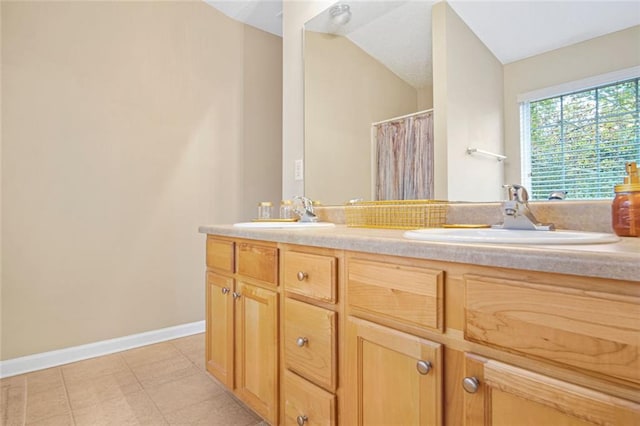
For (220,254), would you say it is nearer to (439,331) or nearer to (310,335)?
(310,335)

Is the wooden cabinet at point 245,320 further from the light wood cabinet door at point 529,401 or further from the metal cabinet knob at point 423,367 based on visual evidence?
the light wood cabinet door at point 529,401

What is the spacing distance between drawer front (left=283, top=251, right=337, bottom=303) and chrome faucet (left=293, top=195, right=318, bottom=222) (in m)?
0.64

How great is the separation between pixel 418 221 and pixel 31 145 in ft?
7.08

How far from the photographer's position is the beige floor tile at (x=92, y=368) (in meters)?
1.98

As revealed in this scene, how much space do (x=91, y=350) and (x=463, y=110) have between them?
8.20ft

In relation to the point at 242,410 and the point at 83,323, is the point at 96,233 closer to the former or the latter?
the point at 83,323

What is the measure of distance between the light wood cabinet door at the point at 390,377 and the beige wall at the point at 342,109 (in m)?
0.96

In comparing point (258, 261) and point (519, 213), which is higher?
point (519, 213)

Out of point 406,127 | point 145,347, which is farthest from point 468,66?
point 145,347

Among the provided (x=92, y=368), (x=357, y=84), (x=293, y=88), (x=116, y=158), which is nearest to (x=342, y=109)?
(x=357, y=84)

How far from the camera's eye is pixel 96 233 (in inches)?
89.0

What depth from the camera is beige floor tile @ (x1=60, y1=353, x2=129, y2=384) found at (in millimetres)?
1982

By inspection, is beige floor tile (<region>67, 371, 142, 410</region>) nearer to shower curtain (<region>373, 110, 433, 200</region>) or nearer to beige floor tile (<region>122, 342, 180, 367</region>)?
beige floor tile (<region>122, 342, 180, 367</region>)

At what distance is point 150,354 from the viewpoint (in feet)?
7.52
